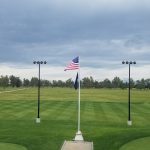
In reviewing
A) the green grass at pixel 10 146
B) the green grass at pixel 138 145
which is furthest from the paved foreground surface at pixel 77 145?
the green grass at pixel 10 146

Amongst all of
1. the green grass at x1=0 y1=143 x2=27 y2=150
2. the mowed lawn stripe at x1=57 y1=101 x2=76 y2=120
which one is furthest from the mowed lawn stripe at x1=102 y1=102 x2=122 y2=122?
the green grass at x1=0 y1=143 x2=27 y2=150

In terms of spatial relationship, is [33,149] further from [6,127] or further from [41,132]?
[6,127]

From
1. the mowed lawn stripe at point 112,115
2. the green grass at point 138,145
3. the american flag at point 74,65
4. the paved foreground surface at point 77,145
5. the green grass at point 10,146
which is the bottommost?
the green grass at point 10,146

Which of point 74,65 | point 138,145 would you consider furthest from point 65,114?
point 138,145

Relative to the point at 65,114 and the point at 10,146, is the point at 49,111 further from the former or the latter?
the point at 10,146

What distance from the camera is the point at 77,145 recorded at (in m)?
32.9

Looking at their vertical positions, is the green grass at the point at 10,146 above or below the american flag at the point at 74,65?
below

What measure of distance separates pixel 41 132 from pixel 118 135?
8.84 meters

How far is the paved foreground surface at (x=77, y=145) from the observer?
32062mm

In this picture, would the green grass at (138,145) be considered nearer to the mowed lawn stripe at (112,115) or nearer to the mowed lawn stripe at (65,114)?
the mowed lawn stripe at (112,115)

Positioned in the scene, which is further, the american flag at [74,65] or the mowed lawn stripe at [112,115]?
the mowed lawn stripe at [112,115]

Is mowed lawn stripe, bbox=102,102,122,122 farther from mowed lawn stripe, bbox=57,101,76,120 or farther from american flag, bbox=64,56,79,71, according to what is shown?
american flag, bbox=64,56,79,71

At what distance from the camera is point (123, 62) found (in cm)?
5525

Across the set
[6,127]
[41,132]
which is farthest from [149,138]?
[6,127]
